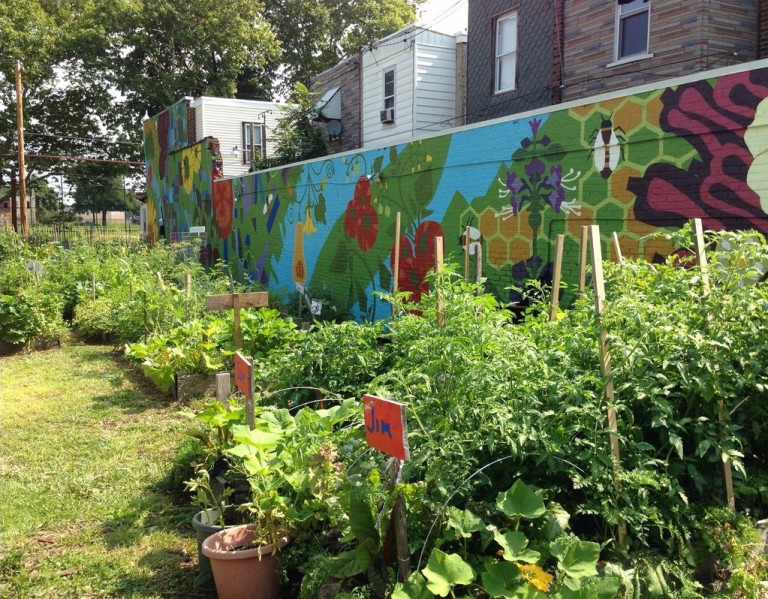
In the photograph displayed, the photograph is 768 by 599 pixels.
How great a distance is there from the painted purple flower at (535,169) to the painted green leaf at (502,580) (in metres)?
5.51

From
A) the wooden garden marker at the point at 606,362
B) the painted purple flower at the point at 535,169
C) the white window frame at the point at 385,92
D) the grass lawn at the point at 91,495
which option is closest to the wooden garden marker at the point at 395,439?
the wooden garden marker at the point at 606,362

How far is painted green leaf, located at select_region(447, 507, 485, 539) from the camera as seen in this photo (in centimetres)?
280

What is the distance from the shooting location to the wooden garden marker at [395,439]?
2.76 metres

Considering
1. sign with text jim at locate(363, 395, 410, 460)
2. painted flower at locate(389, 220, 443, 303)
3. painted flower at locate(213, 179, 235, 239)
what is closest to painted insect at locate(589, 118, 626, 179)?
painted flower at locate(389, 220, 443, 303)

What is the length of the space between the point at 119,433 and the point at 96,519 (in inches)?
72.8

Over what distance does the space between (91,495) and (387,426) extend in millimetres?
3212

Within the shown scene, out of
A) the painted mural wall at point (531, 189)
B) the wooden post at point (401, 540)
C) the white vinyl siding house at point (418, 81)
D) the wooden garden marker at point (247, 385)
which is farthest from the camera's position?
the white vinyl siding house at point (418, 81)

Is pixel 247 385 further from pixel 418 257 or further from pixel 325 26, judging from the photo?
pixel 325 26

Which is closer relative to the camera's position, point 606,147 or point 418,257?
point 606,147

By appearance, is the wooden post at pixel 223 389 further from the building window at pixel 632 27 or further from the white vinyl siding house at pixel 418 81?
the white vinyl siding house at pixel 418 81

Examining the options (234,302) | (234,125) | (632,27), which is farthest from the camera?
(234,125)

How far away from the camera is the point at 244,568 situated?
338cm

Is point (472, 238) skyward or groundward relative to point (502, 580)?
skyward

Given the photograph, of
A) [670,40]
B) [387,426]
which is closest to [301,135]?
[670,40]
